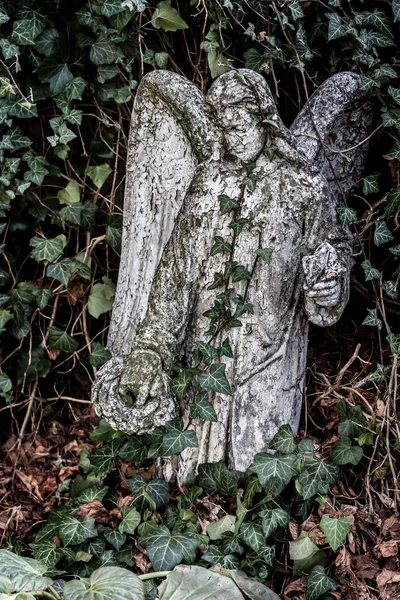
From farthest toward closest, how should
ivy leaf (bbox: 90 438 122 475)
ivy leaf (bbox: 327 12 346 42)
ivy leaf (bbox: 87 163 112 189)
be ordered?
ivy leaf (bbox: 87 163 112 189)
ivy leaf (bbox: 90 438 122 475)
ivy leaf (bbox: 327 12 346 42)

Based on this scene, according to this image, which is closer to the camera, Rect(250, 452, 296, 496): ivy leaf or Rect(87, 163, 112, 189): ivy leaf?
Rect(250, 452, 296, 496): ivy leaf

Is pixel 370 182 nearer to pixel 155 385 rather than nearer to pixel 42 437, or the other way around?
pixel 155 385

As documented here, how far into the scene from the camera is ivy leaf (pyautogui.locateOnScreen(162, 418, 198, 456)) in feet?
9.30

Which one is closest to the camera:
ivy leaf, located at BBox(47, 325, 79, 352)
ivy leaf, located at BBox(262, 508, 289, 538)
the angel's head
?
the angel's head

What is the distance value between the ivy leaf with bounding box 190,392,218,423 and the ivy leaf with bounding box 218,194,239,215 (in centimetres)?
69

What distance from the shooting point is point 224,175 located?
9.21 feet

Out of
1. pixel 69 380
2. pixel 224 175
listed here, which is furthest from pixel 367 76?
pixel 69 380

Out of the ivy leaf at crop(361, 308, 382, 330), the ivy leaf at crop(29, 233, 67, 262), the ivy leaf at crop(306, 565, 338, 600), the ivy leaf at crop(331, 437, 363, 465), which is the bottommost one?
the ivy leaf at crop(306, 565, 338, 600)

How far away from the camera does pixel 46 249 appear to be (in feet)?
11.6

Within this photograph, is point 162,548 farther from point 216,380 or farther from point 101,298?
point 101,298

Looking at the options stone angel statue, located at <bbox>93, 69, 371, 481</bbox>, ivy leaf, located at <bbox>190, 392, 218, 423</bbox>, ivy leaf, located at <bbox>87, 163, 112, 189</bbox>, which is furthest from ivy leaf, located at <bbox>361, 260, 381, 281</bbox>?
ivy leaf, located at <bbox>87, 163, 112, 189</bbox>

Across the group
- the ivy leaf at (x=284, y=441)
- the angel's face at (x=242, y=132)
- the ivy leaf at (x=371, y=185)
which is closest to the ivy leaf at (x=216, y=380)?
the ivy leaf at (x=284, y=441)

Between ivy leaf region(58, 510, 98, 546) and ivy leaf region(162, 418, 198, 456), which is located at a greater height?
ivy leaf region(162, 418, 198, 456)

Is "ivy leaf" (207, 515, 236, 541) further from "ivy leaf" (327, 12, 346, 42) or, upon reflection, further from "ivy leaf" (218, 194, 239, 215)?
"ivy leaf" (327, 12, 346, 42)
